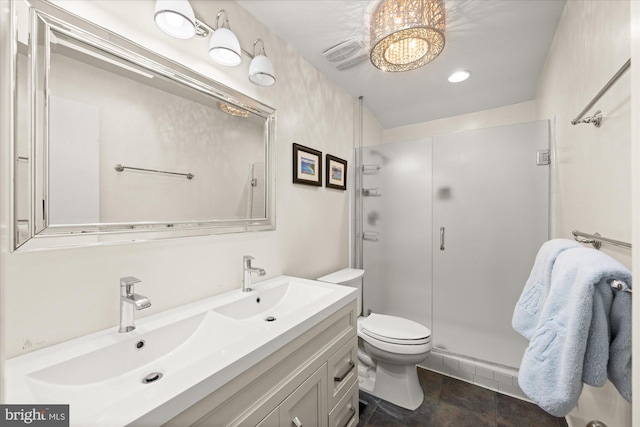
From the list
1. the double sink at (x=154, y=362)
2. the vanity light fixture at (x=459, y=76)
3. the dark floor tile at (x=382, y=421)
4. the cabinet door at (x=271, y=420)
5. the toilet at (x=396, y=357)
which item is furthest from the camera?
the vanity light fixture at (x=459, y=76)

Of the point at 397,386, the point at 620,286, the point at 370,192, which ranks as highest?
the point at 370,192

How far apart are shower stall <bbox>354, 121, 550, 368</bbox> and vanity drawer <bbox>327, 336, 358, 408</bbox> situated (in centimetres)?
113

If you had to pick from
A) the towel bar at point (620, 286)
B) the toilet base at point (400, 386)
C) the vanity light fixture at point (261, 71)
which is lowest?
the toilet base at point (400, 386)

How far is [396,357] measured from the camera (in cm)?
163

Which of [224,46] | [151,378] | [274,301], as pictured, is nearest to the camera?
[151,378]

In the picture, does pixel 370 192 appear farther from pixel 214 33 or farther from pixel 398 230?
pixel 214 33

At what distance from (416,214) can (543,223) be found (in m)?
0.86

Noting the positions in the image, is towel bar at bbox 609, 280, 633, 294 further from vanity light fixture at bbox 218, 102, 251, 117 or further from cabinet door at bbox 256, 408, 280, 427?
vanity light fixture at bbox 218, 102, 251, 117

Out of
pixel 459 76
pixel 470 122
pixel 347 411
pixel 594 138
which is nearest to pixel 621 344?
pixel 594 138

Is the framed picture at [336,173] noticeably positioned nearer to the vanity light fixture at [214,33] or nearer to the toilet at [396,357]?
the vanity light fixture at [214,33]

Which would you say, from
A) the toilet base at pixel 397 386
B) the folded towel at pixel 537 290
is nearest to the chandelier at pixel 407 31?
the folded towel at pixel 537 290

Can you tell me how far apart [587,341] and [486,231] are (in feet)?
4.76

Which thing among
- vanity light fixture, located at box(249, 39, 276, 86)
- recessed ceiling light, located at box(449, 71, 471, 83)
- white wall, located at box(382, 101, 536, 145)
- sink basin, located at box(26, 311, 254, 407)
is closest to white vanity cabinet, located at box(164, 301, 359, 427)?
sink basin, located at box(26, 311, 254, 407)

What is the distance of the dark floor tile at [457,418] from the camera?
5.02 ft
